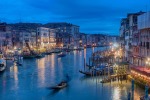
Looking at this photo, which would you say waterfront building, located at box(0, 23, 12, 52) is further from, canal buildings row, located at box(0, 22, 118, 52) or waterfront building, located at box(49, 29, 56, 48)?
waterfront building, located at box(49, 29, 56, 48)

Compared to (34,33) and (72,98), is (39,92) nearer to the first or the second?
(72,98)

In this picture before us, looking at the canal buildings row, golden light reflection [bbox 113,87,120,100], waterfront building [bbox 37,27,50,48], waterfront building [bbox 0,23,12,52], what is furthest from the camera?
waterfront building [bbox 37,27,50,48]

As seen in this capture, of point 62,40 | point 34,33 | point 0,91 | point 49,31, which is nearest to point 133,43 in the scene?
point 0,91

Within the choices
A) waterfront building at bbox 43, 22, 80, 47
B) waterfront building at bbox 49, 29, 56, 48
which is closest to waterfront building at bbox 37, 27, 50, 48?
waterfront building at bbox 49, 29, 56, 48

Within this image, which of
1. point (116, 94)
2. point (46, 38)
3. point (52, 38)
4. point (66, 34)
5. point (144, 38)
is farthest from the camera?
point (66, 34)

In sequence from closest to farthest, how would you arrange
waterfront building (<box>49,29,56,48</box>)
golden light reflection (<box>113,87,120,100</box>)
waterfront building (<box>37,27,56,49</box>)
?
golden light reflection (<box>113,87,120,100</box>) < waterfront building (<box>37,27,56,49</box>) < waterfront building (<box>49,29,56,48</box>)

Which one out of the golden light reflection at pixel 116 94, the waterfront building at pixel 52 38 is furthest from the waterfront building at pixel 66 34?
the golden light reflection at pixel 116 94

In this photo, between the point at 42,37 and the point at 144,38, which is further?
the point at 42,37

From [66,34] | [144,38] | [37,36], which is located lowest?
[144,38]

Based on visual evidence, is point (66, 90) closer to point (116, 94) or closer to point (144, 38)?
point (116, 94)

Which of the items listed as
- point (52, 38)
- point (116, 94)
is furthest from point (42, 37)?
point (116, 94)

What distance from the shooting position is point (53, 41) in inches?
3622

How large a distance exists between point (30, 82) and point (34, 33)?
50761 mm

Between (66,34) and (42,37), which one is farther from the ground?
(66,34)
